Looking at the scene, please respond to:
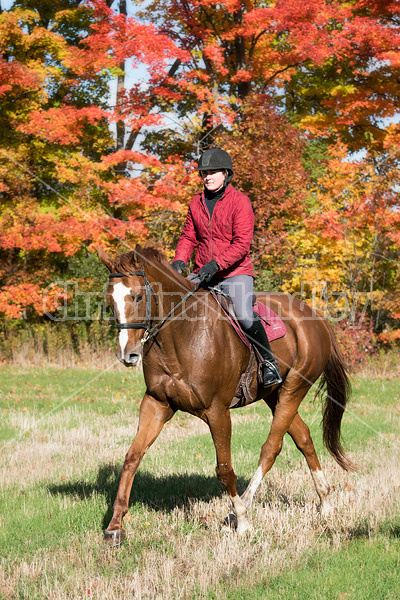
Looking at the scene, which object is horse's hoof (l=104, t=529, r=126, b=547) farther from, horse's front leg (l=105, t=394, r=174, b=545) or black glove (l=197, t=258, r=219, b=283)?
black glove (l=197, t=258, r=219, b=283)

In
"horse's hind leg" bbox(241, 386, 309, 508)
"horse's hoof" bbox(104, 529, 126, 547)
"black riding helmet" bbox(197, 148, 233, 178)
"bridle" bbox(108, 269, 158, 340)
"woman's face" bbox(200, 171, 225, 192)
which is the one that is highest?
"black riding helmet" bbox(197, 148, 233, 178)

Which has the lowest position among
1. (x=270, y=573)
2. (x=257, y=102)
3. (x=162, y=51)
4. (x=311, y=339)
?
(x=270, y=573)

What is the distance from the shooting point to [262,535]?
5227mm

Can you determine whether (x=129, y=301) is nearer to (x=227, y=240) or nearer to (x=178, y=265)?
(x=178, y=265)

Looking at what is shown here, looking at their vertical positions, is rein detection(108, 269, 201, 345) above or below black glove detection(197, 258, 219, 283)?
below

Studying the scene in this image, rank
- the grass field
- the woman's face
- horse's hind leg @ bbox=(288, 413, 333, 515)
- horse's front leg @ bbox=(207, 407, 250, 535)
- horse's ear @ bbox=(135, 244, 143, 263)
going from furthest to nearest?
horse's hind leg @ bbox=(288, 413, 333, 515) < the woman's face < horse's front leg @ bbox=(207, 407, 250, 535) < horse's ear @ bbox=(135, 244, 143, 263) < the grass field

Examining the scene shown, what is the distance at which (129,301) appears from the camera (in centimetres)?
464

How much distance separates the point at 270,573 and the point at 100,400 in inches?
372

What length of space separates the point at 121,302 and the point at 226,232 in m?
1.44

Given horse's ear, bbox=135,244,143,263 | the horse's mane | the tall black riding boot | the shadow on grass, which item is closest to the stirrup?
the tall black riding boot

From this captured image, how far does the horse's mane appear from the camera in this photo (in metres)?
4.79

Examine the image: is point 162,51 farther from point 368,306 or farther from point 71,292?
point 368,306

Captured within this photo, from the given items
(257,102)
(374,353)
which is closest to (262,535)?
(374,353)

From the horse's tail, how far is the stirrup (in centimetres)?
139
